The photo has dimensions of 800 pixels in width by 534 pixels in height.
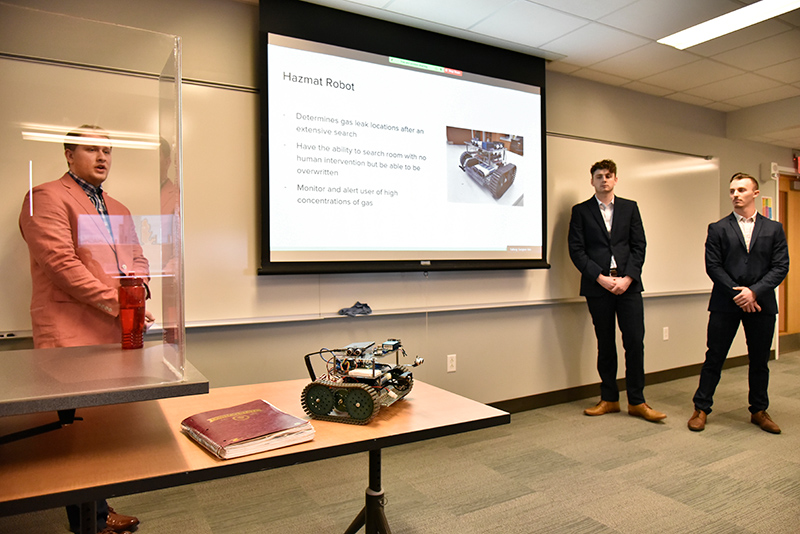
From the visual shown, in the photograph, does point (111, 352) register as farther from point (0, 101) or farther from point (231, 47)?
point (231, 47)

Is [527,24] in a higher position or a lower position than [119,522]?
higher

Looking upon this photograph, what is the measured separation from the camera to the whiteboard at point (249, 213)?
1417 millimetres

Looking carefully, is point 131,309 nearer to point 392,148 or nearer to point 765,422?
point 392,148

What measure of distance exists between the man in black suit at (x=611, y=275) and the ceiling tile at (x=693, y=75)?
3.58 ft

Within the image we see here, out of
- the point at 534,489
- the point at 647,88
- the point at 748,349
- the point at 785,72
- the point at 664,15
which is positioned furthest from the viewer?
the point at 647,88

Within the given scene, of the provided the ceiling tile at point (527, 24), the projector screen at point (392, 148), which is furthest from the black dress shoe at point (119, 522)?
the ceiling tile at point (527, 24)

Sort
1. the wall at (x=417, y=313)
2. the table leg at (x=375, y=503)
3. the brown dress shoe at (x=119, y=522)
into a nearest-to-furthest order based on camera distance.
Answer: the table leg at (x=375, y=503), the brown dress shoe at (x=119, y=522), the wall at (x=417, y=313)

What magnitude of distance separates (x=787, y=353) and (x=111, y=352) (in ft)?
23.4

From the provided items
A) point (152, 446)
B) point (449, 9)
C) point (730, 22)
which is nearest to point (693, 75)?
point (730, 22)

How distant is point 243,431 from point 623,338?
3277 millimetres

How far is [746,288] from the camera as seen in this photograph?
3244 mm

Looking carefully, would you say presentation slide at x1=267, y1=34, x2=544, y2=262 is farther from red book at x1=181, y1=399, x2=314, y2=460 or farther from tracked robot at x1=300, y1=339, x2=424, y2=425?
red book at x1=181, y1=399, x2=314, y2=460

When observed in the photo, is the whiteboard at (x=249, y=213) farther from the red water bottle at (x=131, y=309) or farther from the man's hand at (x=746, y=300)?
the man's hand at (x=746, y=300)

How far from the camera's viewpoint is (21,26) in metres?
1.22
